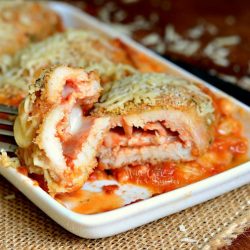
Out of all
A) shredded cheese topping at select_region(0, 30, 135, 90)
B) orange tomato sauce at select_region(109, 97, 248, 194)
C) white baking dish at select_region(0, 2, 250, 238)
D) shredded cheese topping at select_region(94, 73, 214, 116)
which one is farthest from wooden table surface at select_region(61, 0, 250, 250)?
shredded cheese topping at select_region(0, 30, 135, 90)

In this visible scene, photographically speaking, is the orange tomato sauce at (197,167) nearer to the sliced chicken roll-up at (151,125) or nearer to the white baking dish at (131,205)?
the sliced chicken roll-up at (151,125)

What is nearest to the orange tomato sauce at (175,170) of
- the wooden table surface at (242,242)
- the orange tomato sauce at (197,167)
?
the orange tomato sauce at (197,167)

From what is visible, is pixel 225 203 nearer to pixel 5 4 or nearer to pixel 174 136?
pixel 174 136

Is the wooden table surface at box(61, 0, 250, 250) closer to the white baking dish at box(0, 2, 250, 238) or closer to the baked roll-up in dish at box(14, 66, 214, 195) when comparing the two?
the white baking dish at box(0, 2, 250, 238)

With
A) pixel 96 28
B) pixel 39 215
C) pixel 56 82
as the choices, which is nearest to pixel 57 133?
pixel 56 82

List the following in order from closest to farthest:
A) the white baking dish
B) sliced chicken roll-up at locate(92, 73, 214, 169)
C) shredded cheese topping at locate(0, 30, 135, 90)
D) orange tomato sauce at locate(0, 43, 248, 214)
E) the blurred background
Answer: the white baking dish < orange tomato sauce at locate(0, 43, 248, 214) < sliced chicken roll-up at locate(92, 73, 214, 169) < shredded cheese topping at locate(0, 30, 135, 90) < the blurred background

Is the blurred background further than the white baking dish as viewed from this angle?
Yes

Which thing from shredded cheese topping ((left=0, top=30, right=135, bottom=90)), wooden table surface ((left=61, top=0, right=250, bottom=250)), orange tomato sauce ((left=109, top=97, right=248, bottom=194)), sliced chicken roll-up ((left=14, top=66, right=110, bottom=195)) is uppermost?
sliced chicken roll-up ((left=14, top=66, right=110, bottom=195))
